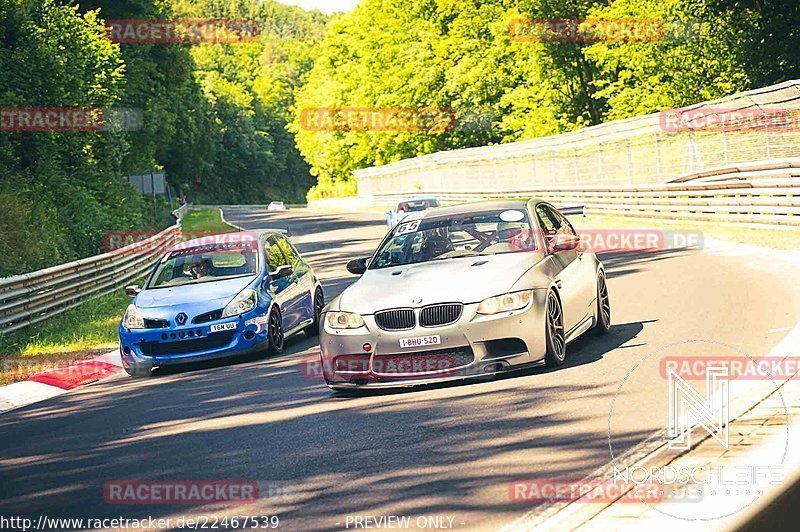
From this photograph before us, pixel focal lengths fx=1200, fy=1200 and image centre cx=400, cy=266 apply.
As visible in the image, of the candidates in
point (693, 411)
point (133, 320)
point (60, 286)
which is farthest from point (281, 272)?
point (60, 286)

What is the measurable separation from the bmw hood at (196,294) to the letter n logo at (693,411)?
6.14 m

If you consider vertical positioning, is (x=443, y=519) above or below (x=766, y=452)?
below

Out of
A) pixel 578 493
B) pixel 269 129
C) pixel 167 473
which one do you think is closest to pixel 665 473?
pixel 578 493

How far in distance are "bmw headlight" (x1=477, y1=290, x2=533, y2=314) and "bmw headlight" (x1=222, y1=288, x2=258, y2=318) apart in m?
4.62

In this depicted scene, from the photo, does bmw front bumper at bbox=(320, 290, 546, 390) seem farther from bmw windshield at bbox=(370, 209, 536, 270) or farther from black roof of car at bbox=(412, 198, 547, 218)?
black roof of car at bbox=(412, 198, 547, 218)

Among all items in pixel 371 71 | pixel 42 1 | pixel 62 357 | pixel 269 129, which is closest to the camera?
pixel 62 357

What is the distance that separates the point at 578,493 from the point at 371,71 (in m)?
87.2

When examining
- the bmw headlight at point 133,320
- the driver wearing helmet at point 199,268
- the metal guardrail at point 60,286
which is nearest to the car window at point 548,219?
the driver wearing helmet at point 199,268

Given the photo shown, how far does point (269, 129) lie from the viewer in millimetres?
164250

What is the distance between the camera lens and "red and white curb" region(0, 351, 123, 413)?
1349cm

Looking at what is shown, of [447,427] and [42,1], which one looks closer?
[447,427]

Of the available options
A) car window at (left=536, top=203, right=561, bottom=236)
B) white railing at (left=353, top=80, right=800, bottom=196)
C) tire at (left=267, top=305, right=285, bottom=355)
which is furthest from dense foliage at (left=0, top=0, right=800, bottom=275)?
car window at (left=536, top=203, right=561, bottom=236)

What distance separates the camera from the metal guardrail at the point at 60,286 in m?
18.5

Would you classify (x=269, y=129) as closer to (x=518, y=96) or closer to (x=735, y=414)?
(x=518, y=96)
